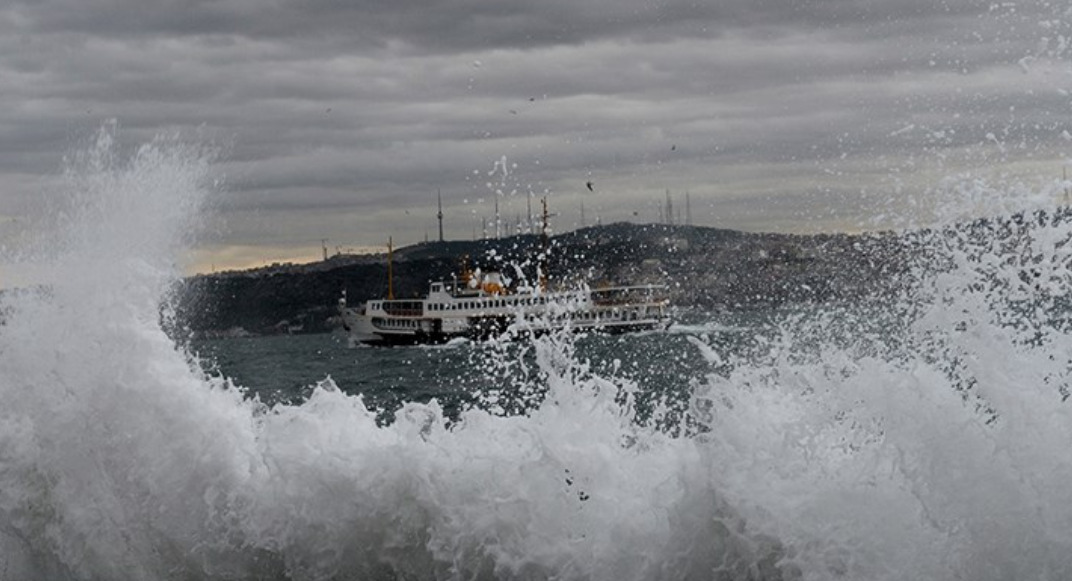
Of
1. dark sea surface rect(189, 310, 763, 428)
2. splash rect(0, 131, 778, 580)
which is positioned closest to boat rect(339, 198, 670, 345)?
dark sea surface rect(189, 310, 763, 428)

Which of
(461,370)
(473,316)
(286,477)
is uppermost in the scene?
(286,477)

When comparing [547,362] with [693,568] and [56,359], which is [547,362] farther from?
[56,359]

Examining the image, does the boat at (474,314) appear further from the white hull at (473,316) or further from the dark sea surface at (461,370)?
the dark sea surface at (461,370)

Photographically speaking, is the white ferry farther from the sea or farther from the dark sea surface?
the sea

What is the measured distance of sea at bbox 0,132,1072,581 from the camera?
9.60 meters

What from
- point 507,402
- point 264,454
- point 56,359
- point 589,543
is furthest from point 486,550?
point 507,402

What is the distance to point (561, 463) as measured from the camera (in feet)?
36.2

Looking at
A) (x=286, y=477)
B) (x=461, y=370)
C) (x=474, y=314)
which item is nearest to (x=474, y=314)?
(x=474, y=314)

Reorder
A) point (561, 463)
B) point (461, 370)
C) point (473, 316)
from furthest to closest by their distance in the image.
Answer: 1. point (473, 316)
2. point (461, 370)
3. point (561, 463)

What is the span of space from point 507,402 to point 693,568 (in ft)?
55.7

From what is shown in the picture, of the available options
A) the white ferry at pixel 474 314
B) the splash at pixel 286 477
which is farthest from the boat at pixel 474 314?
the splash at pixel 286 477

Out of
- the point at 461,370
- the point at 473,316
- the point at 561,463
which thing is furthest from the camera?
the point at 473,316

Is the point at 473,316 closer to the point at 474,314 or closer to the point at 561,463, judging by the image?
the point at 474,314

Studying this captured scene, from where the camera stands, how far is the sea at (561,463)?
31.5 feet
